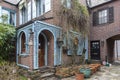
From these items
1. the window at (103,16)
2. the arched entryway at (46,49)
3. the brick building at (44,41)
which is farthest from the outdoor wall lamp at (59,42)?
the window at (103,16)

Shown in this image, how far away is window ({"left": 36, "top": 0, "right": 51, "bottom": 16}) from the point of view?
1147cm

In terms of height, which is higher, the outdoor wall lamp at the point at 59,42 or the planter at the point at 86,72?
the outdoor wall lamp at the point at 59,42

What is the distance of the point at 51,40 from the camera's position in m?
10.7

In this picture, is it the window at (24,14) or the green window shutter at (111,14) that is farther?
the window at (24,14)

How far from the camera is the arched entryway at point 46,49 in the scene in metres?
10.7

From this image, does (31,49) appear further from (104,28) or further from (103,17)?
(103,17)

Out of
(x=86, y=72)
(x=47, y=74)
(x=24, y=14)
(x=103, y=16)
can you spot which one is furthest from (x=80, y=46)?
(x=24, y=14)

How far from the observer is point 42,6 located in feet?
41.4

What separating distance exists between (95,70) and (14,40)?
671cm

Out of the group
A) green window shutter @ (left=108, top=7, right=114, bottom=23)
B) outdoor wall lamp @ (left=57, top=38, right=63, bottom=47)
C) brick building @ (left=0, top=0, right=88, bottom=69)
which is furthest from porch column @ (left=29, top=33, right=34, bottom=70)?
green window shutter @ (left=108, top=7, right=114, bottom=23)

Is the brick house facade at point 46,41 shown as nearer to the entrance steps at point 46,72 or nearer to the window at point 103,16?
the entrance steps at point 46,72

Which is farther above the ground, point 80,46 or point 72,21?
point 72,21

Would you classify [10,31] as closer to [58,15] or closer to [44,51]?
[44,51]

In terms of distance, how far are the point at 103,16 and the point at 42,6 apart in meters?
6.29
